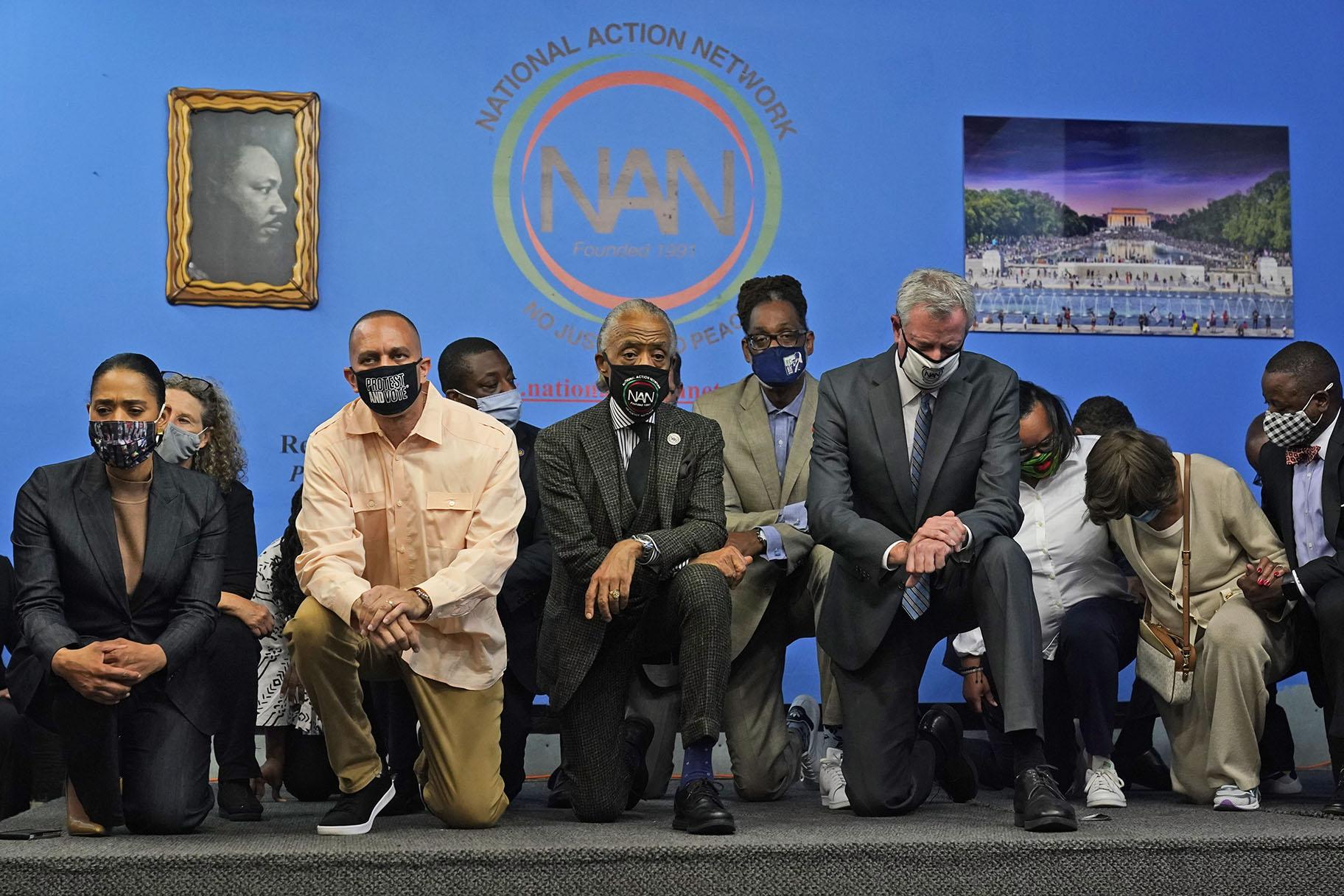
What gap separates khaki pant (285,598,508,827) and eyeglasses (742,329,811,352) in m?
1.36

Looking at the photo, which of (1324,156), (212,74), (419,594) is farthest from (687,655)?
(1324,156)

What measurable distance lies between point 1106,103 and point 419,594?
3.79m

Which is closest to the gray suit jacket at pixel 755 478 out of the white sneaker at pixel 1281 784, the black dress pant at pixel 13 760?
the white sneaker at pixel 1281 784

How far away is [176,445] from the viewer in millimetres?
4191

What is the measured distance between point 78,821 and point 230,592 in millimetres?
868

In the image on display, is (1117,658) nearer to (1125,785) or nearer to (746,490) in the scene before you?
(1125,785)

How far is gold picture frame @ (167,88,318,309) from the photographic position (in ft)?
17.1

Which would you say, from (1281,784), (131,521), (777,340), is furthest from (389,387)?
(1281,784)

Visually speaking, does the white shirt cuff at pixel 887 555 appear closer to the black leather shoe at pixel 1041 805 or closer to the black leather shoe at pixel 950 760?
the black leather shoe at pixel 1041 805

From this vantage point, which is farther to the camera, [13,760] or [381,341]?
[13,760]

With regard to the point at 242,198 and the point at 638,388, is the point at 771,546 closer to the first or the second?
the point at 638,388

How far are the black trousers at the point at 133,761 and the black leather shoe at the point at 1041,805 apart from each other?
6.37 ft

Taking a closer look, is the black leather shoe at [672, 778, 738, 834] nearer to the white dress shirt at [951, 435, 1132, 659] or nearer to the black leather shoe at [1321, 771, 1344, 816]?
the white dress shirt at [951, 435, 1132, 659]

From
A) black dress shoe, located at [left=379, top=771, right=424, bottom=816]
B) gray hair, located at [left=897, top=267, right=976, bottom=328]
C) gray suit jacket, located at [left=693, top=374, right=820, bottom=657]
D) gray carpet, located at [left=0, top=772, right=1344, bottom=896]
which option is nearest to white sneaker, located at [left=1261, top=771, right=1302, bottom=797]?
gray carpet, located at [left=0, top=772, right=1344, bottom=896]
